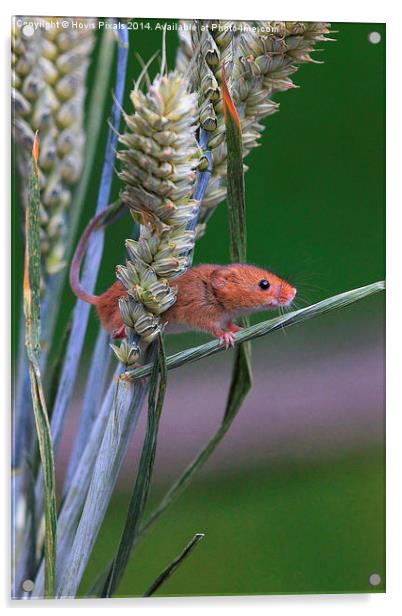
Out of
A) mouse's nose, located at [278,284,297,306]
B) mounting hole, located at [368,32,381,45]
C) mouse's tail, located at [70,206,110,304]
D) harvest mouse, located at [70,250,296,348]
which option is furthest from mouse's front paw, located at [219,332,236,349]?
mounting hole, located at [368,32,381,45]

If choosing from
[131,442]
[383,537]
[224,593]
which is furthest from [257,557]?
[131,442]

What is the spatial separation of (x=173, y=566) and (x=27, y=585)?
24 cm

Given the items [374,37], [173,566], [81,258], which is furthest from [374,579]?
[374,37]

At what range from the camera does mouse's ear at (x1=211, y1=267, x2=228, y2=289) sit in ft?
4.40

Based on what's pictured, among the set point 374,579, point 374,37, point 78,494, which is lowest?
point 374,579

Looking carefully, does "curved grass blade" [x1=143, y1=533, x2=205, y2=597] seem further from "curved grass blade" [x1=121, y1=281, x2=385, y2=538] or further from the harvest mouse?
the harvest mouse

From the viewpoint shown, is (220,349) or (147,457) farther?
(220,349)

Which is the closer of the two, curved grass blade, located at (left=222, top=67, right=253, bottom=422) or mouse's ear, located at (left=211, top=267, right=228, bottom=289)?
curved grass blade, located at (left=222, top=67, right=253, bottom=422)

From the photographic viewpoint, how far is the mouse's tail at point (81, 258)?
4.35 feet

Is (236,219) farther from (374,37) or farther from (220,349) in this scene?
(374,37)

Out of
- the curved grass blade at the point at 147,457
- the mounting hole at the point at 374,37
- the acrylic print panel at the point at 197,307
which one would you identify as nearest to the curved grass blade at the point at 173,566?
the acrylic print panel at the point at 197,307

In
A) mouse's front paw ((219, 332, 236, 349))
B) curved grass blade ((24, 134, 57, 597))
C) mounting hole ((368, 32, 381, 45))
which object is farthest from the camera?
mounting hole ((368, 32, 381, 45))

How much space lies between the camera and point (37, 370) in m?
1.24
